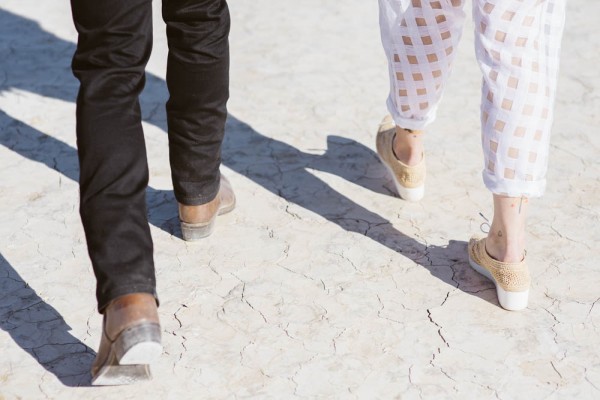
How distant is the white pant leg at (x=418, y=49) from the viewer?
7.27 ft

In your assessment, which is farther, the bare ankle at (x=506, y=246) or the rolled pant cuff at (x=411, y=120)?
the rolled pant cuff at (x=411, y=120)

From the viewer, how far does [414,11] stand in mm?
2223

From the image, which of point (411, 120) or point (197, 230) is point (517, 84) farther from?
point (197, 230)

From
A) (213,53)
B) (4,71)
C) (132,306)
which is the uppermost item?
(213,53)

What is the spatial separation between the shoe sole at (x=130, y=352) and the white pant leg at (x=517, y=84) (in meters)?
0.80

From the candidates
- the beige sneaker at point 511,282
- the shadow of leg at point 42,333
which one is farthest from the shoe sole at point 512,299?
the shadow of leg at point 42,333

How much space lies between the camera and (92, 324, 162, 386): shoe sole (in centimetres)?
176

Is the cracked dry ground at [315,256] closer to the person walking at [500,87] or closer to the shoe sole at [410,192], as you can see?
the shoe sole at [410,192]

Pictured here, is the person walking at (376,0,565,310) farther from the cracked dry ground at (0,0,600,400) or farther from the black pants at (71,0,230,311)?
the black pants at (71,0,230,311)

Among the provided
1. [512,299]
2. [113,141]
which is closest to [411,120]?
[512,299]

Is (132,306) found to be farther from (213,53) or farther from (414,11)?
(414,11)

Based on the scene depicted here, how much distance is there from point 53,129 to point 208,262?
0.90 metres

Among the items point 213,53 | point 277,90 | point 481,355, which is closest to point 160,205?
point 213,53

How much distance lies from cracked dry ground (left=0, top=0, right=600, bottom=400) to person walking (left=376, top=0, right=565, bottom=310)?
0.13 meters
